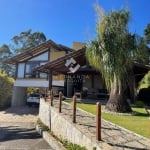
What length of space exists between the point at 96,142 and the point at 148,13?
36.1 ft

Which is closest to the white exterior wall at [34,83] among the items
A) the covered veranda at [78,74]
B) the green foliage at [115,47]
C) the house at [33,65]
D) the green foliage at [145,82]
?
the house at [33,65]

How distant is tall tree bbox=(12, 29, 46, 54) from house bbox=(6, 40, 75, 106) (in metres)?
22.9

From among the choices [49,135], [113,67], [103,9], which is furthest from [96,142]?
[103,9]

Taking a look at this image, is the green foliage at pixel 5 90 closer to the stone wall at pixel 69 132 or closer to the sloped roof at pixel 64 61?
the sloped roof at pixel 64 61

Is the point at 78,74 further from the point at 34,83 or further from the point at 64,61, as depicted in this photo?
the point at 34,83

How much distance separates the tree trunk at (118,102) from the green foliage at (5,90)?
1761cm

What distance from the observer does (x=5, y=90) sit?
92.8 ft

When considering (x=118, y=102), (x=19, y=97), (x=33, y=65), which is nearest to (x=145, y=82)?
(x=118, y=102)

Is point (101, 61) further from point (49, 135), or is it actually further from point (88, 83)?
point (88, 83)

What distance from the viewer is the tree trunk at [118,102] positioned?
1295cm

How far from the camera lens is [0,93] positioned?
27.4 meters

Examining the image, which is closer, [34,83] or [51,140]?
[51,140]

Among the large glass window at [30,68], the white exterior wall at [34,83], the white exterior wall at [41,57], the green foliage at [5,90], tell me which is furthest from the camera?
the green foliage at [5,90]

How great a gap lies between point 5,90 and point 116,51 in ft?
61.6
